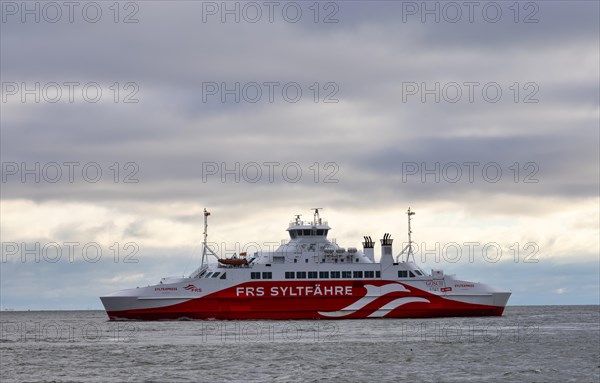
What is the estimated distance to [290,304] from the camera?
68.2m

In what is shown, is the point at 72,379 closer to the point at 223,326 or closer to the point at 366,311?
the point at 223,326

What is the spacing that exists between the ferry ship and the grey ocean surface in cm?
450

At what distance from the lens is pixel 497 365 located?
37.4m

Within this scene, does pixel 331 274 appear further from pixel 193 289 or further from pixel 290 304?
pixel 193 289

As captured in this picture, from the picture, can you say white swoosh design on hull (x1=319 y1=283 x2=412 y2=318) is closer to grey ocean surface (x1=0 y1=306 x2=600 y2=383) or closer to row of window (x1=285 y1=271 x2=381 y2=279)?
row of window (x1=285 y1=271 x2=381 y2=279)

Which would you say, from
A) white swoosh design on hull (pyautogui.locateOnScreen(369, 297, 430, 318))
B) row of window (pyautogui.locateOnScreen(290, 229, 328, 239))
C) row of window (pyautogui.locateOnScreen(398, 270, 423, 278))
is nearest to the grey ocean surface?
white swoosh design on hull (pyautogui.locateOnScreen(369, 297, 430, 318))

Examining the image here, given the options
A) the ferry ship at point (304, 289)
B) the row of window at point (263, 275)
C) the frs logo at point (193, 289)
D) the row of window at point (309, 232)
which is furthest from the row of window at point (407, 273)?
the frs logo at point (193, 289)

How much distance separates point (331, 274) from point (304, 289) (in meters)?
2.33

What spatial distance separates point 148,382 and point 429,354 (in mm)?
15244

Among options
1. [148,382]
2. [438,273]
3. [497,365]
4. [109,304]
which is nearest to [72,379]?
[148,382]

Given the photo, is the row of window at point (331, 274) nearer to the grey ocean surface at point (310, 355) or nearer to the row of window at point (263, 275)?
the row of window at point (263, 275)

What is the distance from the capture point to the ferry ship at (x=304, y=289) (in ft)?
222

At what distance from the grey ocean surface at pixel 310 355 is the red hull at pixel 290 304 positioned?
4.23 meters

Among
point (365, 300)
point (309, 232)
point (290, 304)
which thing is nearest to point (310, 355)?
point (290, 304)
